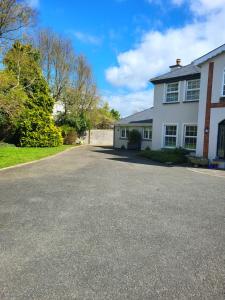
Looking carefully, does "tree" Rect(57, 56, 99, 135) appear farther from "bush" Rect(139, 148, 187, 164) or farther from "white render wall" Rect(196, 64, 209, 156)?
"white render wall" Rect(196, 64, 209, 156)

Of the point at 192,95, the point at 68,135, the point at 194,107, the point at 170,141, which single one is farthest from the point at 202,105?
the point at 68,135

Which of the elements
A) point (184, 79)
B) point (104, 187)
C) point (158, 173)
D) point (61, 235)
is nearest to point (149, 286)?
point (61, 235)

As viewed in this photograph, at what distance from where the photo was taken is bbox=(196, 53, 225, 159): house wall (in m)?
15.2

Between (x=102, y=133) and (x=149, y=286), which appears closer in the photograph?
(x=149, y=286)

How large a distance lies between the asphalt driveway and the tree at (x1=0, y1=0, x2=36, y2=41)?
11.2 meters

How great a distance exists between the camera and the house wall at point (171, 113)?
18.3 metres

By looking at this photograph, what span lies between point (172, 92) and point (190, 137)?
386cm

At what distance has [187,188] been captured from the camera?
911 centimetres

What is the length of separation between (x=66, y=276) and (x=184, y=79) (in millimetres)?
17600

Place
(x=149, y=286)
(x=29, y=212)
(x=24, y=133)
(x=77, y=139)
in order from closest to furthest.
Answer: (x=149, y=286) → (x=29, y=212) → (x=24, y=133) → (x=77, y=139)

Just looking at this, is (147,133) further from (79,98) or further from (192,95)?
(79,98)

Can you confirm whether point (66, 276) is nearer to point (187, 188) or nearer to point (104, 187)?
point (104, 187)

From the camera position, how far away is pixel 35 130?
24844 millimetres

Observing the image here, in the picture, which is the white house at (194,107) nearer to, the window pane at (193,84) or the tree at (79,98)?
the window pane at (193,84)
